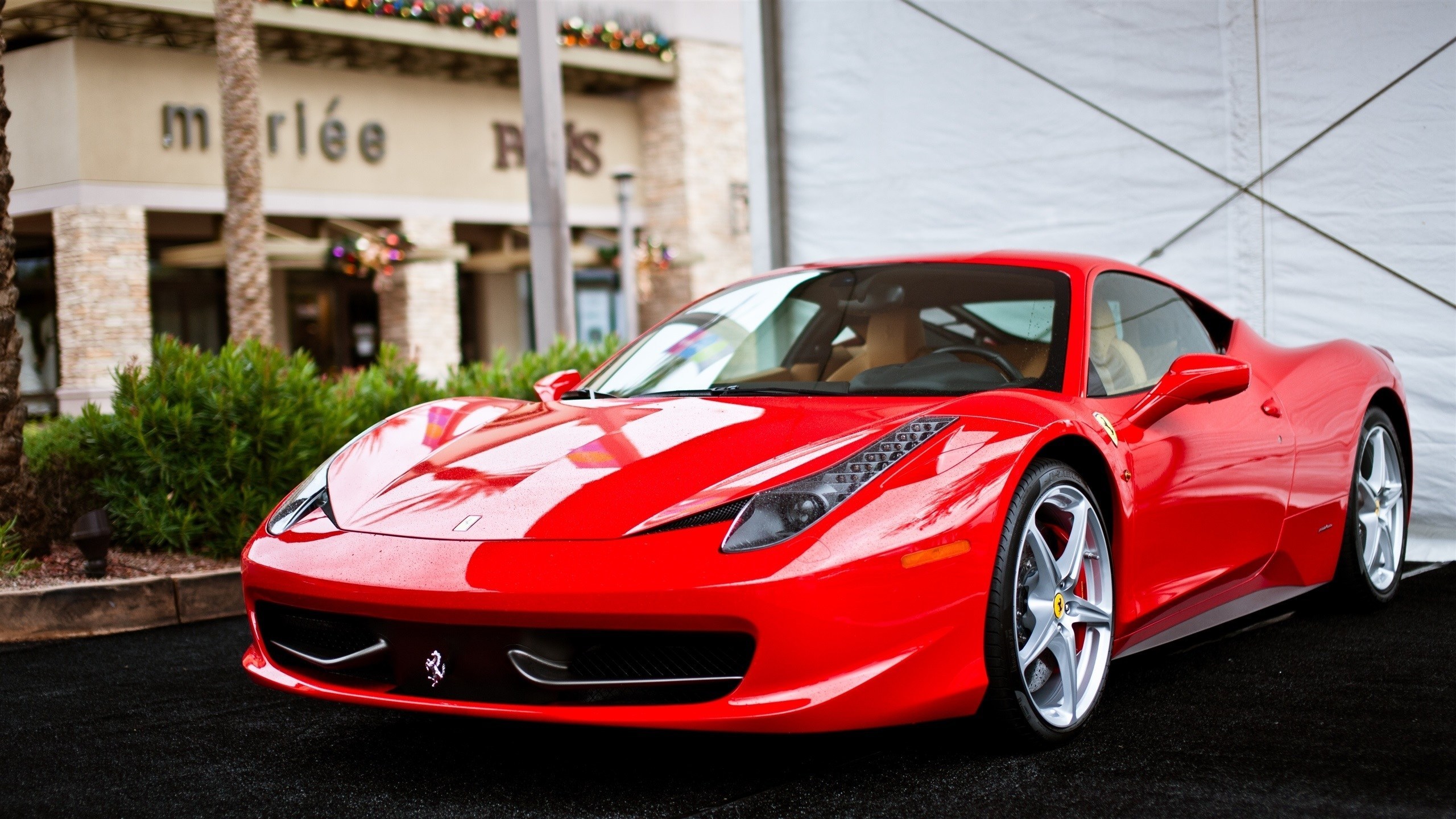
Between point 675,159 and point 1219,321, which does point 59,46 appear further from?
point 1219,321

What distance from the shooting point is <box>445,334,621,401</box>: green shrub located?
7.32 meters

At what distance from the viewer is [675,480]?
2.86 metres

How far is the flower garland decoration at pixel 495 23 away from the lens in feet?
59.2

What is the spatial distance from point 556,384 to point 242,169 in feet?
34.3

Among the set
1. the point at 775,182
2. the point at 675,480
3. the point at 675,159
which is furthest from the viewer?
the point at 675,159

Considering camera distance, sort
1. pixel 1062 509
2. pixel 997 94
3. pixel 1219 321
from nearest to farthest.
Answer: pixel 1062 509
pixel 1219 321
pixel 997 94

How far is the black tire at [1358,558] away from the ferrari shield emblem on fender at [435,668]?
302 centimetres

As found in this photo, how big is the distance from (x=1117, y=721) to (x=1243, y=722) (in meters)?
0.28

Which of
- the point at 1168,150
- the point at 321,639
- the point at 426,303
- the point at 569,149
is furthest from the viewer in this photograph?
the point at 569,149

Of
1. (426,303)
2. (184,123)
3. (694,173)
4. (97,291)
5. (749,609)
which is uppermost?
(184,123)

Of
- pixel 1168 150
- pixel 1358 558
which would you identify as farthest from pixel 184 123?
pixel 1358 558

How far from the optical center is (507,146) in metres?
21.2

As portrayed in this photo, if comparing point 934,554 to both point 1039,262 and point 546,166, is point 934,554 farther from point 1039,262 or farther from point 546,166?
point 546,166

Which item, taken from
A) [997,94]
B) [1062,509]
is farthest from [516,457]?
[997,94]
